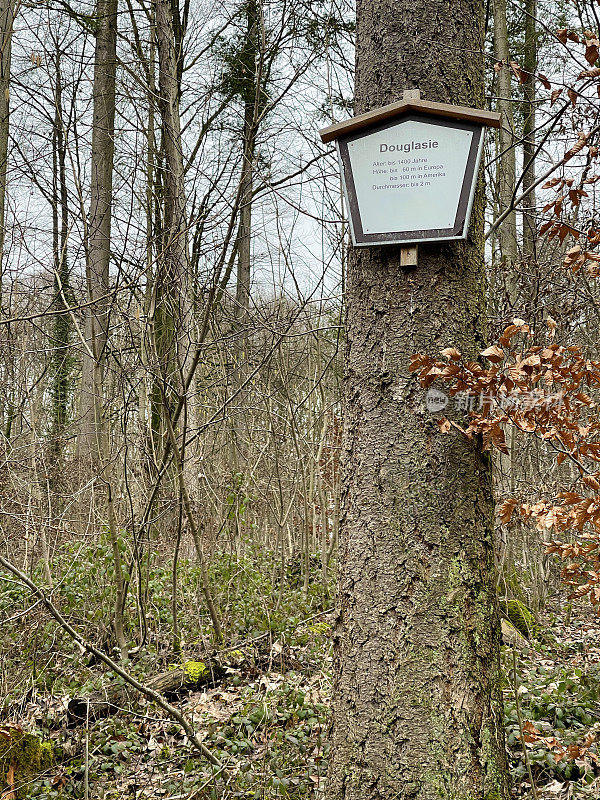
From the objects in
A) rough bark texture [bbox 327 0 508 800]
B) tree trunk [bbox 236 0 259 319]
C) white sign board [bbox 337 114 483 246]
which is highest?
tree trunk [bbox 236 0 259 319]

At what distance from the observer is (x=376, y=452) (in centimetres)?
229

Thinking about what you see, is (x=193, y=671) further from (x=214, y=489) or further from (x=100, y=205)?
(x=100, y=205)

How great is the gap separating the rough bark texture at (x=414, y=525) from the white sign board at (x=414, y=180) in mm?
79

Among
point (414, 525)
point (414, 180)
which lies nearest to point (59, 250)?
point (414, 180)

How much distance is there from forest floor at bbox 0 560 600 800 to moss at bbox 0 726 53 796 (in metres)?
0.04

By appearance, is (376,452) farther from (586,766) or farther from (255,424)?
(255,424)

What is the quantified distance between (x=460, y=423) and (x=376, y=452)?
29 cm

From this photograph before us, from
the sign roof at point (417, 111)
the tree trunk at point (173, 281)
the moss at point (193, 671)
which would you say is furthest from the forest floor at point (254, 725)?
the sign roof at point (417, 111)

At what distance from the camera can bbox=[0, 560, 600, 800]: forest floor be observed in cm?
321

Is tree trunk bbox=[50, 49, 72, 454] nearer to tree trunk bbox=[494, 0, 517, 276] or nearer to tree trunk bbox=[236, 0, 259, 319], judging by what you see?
tree trunk bbox=[236, 0, 259, 319]

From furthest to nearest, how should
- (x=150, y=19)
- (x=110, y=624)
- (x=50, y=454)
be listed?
(x=150, y=19), (x=50, y=454), (x=110, y=624)

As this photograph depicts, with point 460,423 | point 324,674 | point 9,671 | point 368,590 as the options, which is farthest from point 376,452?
point 9,671

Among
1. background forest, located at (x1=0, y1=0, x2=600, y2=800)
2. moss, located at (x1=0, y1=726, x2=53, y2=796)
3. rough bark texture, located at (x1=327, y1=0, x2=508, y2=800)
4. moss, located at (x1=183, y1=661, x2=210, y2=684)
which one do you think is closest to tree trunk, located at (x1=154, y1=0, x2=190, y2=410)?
background forest, located at (x1=0, y1=0, x2=600, y2=800)

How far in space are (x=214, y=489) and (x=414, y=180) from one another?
14.3ft
